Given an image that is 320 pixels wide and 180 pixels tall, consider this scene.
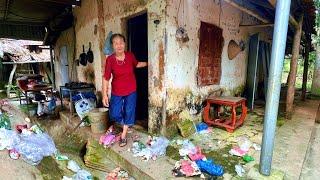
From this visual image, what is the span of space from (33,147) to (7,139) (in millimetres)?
381

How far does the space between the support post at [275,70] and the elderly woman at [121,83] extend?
2234mm

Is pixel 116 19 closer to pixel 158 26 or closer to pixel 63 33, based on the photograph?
pixel 158 26

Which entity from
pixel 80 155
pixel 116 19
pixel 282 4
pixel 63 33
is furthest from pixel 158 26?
pixel 63 33

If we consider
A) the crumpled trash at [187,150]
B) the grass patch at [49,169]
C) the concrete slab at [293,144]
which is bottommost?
the grass patch at [49,169]

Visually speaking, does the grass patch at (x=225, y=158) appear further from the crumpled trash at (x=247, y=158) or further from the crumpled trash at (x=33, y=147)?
the crumpled trash at (x=33, y=147)

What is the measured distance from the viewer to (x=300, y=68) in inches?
824

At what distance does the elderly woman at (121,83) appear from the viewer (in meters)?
3.91

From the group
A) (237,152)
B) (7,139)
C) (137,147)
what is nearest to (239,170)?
(237,152)

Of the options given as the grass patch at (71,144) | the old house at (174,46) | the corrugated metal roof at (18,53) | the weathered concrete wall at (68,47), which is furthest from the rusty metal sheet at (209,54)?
the corrugated metal roof at (18,53)

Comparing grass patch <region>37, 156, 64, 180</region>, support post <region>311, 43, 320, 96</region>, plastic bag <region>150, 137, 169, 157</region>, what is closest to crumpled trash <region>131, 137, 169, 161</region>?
plastic bag <region>150, 137, 169, 157</region>

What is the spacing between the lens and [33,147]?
3605 mm

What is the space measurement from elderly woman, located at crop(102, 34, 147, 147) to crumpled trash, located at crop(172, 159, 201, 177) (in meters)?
1.27

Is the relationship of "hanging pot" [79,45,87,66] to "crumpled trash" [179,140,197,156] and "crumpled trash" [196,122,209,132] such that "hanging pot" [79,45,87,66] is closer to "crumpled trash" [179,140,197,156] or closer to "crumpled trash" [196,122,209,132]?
"crumpled trash" [196,122,209,132]

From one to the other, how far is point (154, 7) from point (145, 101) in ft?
8.20
